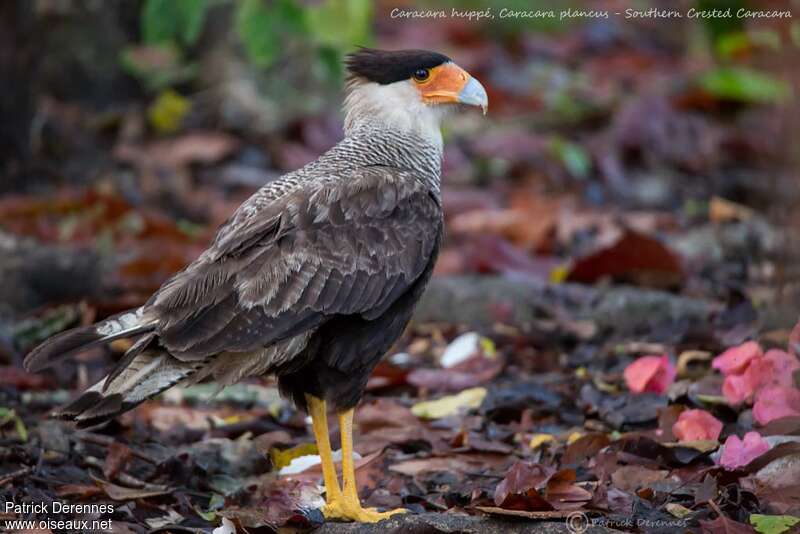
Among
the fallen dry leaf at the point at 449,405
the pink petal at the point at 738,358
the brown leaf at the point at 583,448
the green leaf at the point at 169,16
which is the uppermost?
the green leaf at the point at 169,16

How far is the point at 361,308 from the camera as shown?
484cm

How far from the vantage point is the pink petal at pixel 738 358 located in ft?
17.2

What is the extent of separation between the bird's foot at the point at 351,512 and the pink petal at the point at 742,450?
1.16 metres

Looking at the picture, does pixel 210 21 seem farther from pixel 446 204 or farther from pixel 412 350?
pixel 412 350

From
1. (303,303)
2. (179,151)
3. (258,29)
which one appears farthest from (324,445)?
(179,151)

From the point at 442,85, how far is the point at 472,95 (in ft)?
0.45

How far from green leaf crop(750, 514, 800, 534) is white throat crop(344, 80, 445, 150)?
2205 millimetres

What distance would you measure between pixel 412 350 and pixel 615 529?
301cm

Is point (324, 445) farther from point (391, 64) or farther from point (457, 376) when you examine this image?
point (391, 64)

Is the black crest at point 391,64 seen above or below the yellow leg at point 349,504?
above

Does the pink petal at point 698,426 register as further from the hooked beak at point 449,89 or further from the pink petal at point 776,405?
the hooked beak at point 449,89

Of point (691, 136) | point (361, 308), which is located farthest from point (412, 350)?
point (691, 136)

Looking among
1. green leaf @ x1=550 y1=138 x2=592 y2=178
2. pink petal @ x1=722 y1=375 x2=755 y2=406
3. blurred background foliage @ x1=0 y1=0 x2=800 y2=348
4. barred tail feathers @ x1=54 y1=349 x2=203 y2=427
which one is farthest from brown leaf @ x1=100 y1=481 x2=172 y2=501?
green leaf @ x1=550 y1=138 x2=592 y2=178
